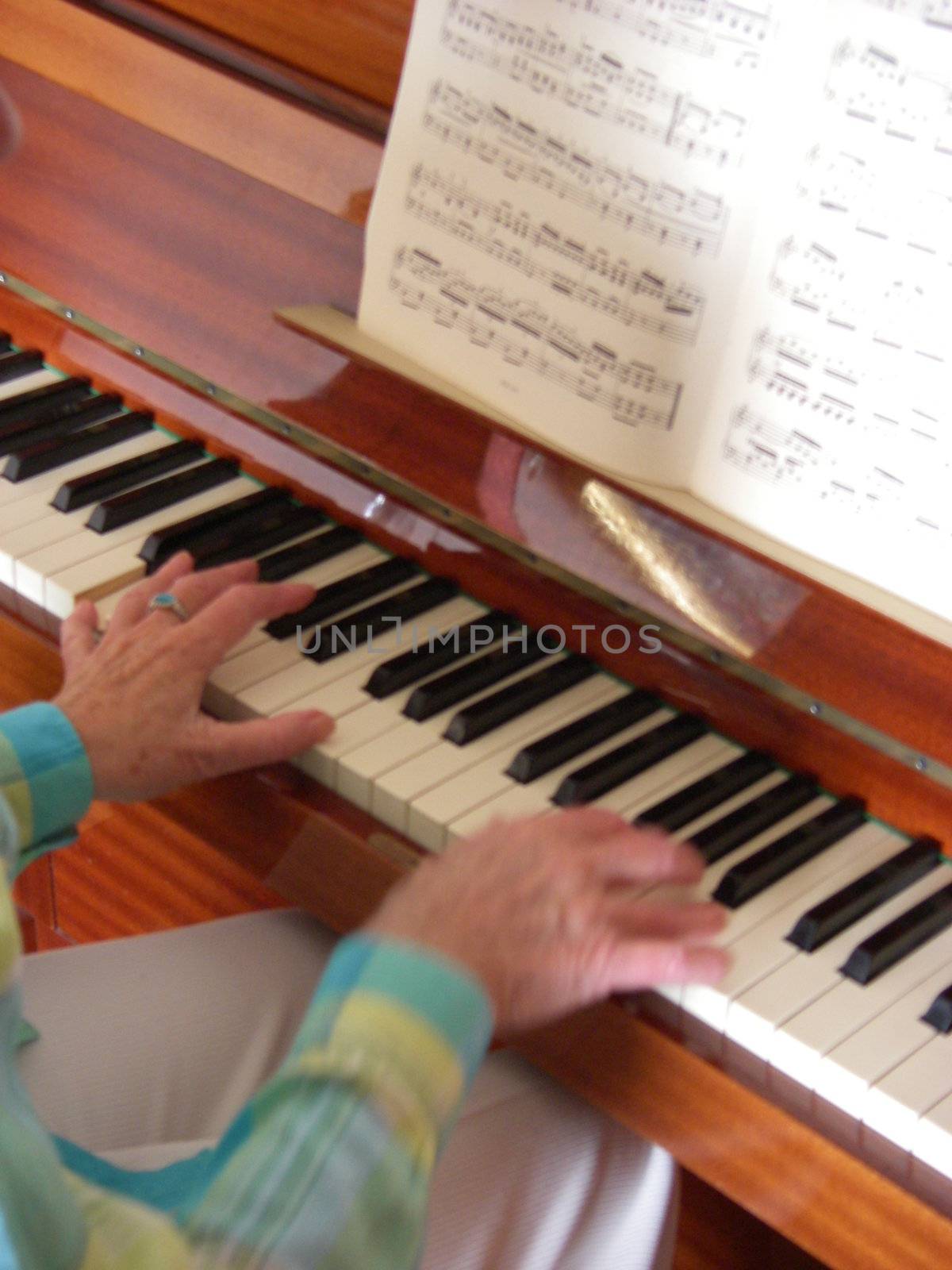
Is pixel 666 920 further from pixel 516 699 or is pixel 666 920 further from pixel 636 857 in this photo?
pixel 516 699

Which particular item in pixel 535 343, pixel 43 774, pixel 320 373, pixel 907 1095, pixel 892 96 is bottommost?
pixel 43 774

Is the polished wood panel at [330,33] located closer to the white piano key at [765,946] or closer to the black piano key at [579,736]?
the black piano key at [579,736]

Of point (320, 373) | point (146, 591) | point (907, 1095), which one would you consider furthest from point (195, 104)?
point (907, 1095)

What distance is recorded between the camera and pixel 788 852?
1.16m

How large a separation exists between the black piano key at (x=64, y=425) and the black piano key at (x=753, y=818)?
826 millimetres

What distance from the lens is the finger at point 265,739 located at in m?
1.22

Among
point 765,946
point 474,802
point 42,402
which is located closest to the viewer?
point 765,946

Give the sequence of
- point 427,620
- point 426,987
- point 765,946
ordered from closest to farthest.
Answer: point 426,987 → point 765,946 → point 427,620

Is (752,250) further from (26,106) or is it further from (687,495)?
(26,106)

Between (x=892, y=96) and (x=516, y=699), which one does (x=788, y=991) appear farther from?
(x=892, y=96)

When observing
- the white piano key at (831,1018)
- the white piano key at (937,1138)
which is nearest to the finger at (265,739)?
the white piano key at (831,1018)

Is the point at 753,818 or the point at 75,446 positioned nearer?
the point at 753,818

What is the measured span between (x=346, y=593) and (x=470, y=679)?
169 millimetres

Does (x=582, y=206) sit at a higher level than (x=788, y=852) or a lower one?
higher
